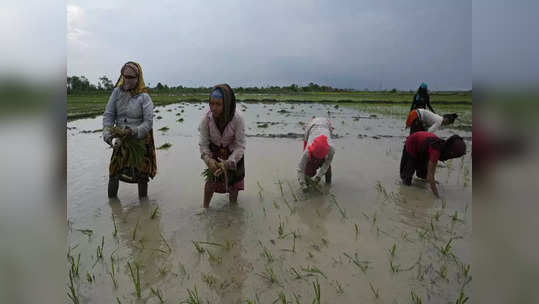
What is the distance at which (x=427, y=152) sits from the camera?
12.1 ft

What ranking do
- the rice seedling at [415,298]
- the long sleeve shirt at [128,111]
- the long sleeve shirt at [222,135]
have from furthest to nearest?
the long sleeve shirt at [128,111], the long sleeve shirt at [222,135], the rice seedling at [415,298]

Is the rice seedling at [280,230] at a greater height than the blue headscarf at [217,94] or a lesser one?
lesser

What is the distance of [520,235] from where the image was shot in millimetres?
560

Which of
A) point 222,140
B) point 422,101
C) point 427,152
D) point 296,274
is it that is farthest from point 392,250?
point 422,101

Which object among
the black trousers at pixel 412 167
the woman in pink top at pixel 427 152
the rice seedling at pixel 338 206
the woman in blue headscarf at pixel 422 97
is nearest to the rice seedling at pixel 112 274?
the rice seedling at pixel 338 206

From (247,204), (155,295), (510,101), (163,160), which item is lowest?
(155,295)

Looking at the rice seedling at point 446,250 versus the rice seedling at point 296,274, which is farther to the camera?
the rice seedling at point 446,250

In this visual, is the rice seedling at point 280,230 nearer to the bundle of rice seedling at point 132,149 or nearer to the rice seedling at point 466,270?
the rice seedling at point 466,270

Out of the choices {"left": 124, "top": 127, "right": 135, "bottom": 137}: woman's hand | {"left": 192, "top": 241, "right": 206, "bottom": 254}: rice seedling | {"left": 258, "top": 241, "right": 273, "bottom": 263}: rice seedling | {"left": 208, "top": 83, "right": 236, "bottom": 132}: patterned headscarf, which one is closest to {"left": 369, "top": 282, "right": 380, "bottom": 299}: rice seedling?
{"left": 258, "top": 241, "right": 273, "bottom": 263}: rice seedling

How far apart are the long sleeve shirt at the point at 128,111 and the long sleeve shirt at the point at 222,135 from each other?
0.62 metres

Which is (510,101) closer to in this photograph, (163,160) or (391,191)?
(391,191)

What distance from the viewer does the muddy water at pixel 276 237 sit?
186 centimetres

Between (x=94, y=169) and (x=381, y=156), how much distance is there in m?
4.92

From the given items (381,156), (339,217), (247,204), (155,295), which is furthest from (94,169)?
(381,156)
